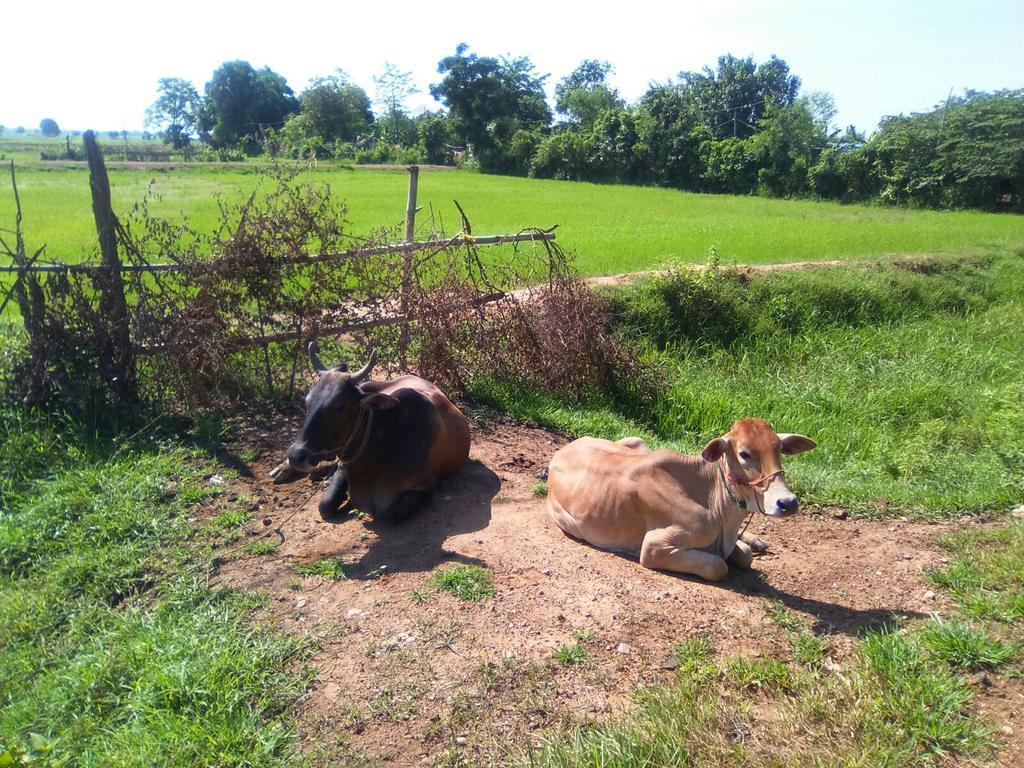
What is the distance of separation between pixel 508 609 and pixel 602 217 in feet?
62.6

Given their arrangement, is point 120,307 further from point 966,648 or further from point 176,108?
point 176,108

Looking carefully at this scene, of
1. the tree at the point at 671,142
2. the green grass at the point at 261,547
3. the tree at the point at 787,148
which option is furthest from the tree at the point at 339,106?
the green grass at the point at 261,547

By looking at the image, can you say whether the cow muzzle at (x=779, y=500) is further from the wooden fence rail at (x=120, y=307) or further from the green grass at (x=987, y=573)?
the wooden fence rail at (x=120, y=307)

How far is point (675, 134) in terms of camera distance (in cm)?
3728

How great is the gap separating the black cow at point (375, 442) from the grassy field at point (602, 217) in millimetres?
4055

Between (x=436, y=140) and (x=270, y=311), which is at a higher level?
(x=436, y=140)

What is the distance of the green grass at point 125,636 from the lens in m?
3.56

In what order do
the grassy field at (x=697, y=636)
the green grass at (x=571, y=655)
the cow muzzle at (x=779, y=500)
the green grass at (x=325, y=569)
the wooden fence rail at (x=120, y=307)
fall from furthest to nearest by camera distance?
the wooden fence rail at (x=120, y=307)
the green grass at (x=325, y=569)
the cow muzzle at (x=779, y=500)
the green grass at (x=571, y=655)
the grassy field at (x=697, y=636)

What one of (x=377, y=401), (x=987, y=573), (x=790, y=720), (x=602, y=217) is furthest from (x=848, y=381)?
(x=602, y=217)

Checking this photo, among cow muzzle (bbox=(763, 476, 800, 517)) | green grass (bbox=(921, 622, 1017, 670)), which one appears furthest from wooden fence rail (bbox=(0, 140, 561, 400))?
green grass (bbox=(921, 622, 1017, 670))

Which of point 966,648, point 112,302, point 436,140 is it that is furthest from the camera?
point 436,140

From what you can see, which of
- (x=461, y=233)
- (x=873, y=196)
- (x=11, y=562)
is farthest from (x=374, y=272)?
(x=873, y=196)

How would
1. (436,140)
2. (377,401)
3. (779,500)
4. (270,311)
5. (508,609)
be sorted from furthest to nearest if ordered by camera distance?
(436,140) < (270,311) < (377,401) < (508,609) < (779,500)

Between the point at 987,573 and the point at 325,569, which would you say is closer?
the point at 987,573
